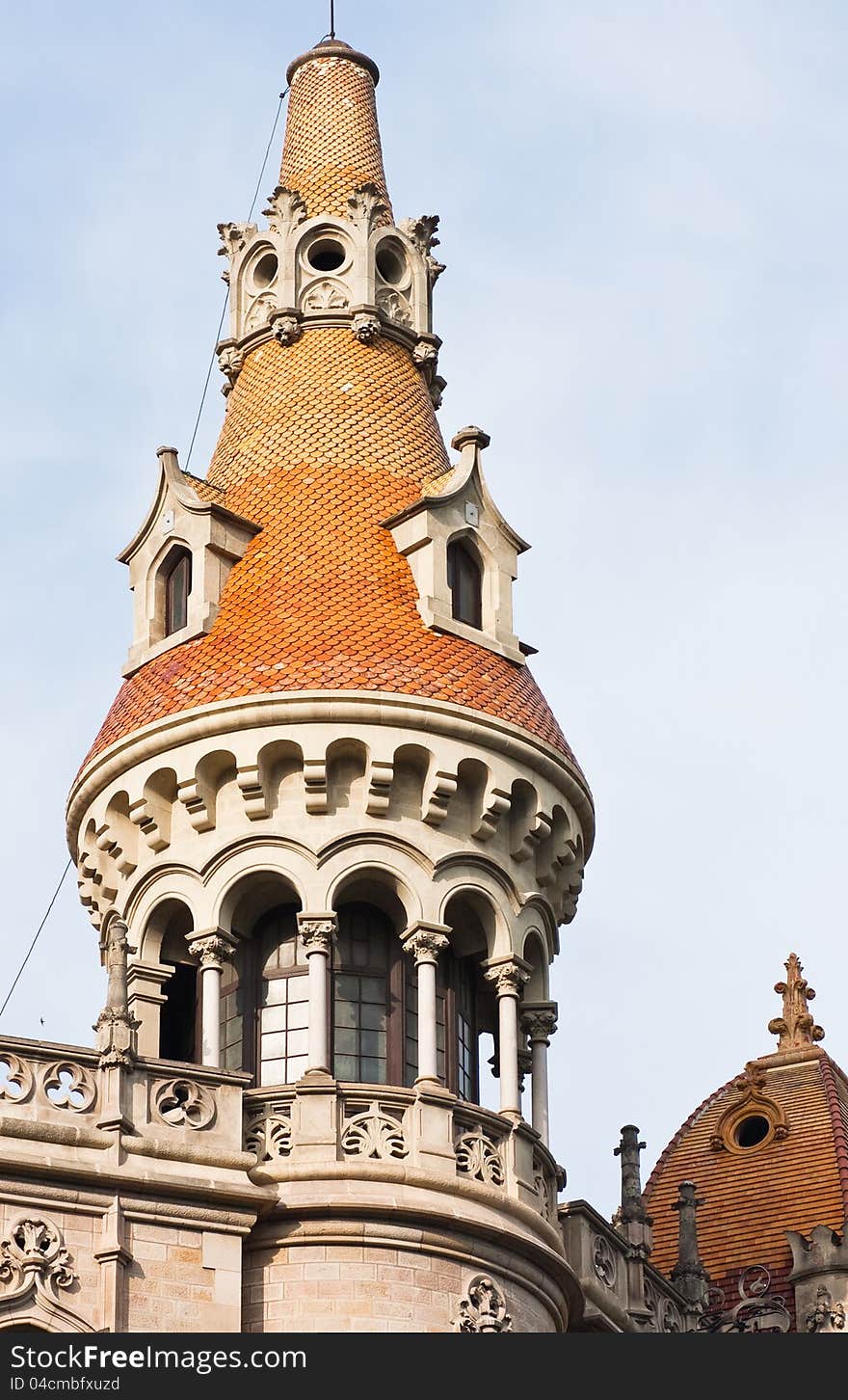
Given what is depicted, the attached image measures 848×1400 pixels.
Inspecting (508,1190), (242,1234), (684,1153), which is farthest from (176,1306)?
(684,1153)

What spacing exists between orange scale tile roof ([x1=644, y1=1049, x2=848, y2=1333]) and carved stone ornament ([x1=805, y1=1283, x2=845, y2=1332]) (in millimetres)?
561

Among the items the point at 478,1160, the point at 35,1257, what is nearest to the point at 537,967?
the point at 478,1160

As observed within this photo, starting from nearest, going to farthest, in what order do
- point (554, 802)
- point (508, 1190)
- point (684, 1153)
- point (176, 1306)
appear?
point (176, 1306), point (508, 1190), point (554, 802), point (684, 1153)

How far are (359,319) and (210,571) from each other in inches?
165

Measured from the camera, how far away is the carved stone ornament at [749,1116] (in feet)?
155

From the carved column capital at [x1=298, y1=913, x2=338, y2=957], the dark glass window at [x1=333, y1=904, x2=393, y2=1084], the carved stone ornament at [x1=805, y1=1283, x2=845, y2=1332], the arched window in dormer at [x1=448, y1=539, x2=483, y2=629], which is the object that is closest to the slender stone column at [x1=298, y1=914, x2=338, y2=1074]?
the carved column capital at [x1=298, y1=913, x2=338, y2=957]

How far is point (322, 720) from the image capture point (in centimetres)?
3994

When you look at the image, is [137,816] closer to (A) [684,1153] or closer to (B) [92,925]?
(B) [92,925]

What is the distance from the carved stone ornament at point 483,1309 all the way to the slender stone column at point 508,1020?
2.29 meters

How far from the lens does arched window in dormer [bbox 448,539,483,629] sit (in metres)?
42.4

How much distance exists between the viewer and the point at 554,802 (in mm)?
41156

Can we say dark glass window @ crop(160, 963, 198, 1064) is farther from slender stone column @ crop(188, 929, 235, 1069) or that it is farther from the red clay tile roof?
the red clay tile roof

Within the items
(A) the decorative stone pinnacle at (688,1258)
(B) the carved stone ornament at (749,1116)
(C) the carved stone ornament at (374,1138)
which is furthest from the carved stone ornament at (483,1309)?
(B) the carved stone ornament at (749,1116)

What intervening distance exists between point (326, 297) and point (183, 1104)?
11.5 meters
